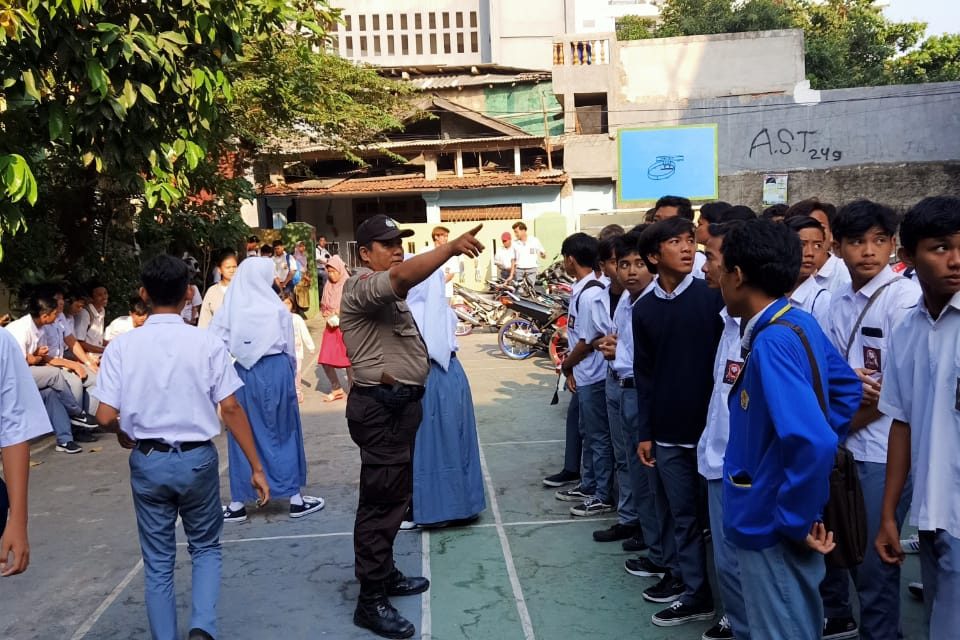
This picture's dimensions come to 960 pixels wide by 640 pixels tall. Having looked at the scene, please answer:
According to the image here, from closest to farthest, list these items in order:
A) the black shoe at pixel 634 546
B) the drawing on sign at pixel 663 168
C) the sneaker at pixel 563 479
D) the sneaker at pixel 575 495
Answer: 1. the black shoe at pixel 634 546
2. the sneaker at pixel 575 495
3. the sneaker at pixel 563 479
4. the drawing on sign at pixel 663 168

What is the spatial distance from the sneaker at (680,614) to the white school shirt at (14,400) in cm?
272

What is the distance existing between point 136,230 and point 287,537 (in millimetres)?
7314

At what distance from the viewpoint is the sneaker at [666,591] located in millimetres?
4094

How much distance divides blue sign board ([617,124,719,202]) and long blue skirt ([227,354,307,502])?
19601 millimetres

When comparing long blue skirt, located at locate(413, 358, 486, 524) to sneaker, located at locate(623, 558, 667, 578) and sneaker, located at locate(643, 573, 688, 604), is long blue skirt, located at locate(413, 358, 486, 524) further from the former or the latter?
sneaker, located at locate(643, 573, 688, 604)

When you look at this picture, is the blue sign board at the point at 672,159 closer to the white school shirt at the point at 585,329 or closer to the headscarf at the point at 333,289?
the headscarf at the point at 333,289

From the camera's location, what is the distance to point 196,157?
5891 millimetres

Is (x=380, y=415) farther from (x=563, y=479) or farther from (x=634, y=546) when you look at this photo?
(x=563, y=479)

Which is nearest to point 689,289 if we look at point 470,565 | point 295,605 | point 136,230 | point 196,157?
point 470,565

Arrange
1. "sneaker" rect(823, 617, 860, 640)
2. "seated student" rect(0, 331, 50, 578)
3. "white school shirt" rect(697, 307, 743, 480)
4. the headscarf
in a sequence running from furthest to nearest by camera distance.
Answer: the headscarf
"sneaker" rect(823, 617, 860, 640)
"white school shirt" rect(697, 307, 743, 480)
"seated student" rect(0, 331, 50, 578)

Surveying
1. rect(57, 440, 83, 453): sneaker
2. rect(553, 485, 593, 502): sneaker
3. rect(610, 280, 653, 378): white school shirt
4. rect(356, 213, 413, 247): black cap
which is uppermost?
rect(356, 213, 413, 247): black cap

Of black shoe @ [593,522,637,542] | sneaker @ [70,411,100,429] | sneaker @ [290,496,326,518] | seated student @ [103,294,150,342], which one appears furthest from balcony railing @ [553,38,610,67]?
black shoe @ [593,522,637,542]

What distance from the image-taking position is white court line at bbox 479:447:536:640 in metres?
3.96

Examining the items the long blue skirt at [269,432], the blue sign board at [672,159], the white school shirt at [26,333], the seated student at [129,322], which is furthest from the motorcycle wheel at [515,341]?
the blue sign board at [672,159]
